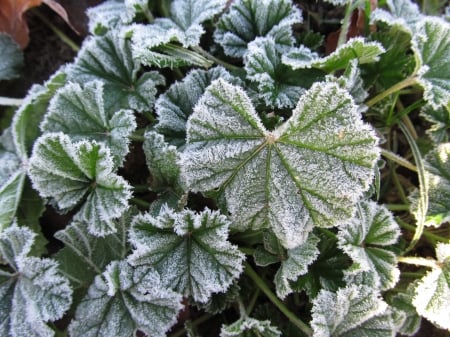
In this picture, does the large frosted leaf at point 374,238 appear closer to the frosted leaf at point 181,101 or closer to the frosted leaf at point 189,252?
the frosted leaf at point 189,252

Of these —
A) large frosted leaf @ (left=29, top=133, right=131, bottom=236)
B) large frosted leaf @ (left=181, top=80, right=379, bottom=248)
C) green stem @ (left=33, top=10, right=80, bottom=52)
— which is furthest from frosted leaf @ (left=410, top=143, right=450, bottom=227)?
green stem @ (left=33, top=10, right=80, bottom=52)

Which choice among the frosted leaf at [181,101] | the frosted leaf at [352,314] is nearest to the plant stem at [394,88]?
the frosted leaf at [181,101]

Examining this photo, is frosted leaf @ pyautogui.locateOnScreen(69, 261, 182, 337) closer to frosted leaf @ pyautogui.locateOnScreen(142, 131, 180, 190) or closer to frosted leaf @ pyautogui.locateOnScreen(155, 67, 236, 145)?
frosted leaf @ pyautogui.locateOnScreen(142, 131, 180, 190)

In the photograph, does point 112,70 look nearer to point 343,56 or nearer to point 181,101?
point 181,101

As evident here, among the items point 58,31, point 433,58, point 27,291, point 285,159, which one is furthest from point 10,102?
point 433,58

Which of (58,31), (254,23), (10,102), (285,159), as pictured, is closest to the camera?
(285,159)

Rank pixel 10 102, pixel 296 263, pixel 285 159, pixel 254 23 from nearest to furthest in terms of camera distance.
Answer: pixel 285 159 → pixel 296 263 → pixel 254 23 → pixel 10 102
